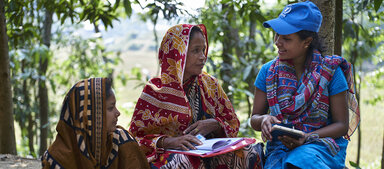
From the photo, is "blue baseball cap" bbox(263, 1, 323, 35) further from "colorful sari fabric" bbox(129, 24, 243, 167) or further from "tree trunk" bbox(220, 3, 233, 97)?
"tree trunk" bbox(220, 3, 233, 97)

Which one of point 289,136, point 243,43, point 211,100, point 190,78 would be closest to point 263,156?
point 289,136

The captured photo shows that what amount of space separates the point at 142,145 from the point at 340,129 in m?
1.32

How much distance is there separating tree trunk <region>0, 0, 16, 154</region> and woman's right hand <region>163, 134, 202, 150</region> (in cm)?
225

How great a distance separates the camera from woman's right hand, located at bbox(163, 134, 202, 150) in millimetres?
2744

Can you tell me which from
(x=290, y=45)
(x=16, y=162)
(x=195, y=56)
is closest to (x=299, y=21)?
(x=290, y=45)

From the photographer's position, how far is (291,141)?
2529mm

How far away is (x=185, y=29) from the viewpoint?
3.08 m

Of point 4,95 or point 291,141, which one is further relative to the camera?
point 4,95

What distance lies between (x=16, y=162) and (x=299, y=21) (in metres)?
3.03

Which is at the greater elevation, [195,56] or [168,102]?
[195,56]

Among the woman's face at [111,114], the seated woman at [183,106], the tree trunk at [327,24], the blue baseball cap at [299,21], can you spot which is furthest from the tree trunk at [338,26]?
the woman's face at [111,114]

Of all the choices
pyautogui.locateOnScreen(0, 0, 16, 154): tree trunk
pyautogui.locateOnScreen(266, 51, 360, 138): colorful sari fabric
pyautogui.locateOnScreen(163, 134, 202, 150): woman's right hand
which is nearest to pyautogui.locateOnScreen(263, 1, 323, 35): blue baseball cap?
pyautogui.locateOnScreen(266, 51, 360, 138): colorful sari fabric

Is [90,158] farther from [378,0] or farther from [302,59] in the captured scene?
[378,0]

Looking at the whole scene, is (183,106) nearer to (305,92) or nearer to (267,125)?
(267,125)
